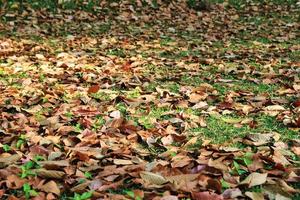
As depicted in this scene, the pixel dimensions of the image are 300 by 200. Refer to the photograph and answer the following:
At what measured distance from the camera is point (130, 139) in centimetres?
316

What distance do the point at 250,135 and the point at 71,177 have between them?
3.87 ft

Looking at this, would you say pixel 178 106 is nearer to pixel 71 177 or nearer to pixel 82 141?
pixel 82 141

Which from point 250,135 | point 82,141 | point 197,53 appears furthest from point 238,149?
point 197,53

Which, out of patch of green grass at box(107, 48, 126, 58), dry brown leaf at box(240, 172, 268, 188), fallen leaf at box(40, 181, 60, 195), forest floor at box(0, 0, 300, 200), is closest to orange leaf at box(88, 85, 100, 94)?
forest floor at box(0, 0, 300, 200)

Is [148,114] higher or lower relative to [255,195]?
lower

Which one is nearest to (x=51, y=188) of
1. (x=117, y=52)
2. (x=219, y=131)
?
(x=219, y=131)

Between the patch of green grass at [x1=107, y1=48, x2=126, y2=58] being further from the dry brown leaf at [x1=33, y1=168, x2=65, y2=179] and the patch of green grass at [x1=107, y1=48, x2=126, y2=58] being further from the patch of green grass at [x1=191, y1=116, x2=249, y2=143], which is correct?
the dry brown leaf at [x1=33, y1=168, x2=65, y2=179]

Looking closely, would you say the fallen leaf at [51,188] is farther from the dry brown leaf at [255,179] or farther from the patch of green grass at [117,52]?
the patch of green grass at [117,52]

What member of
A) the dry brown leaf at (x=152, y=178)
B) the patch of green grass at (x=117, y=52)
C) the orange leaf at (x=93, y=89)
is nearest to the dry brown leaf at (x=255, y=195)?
the dry brown leaf at (x=152, y=178)

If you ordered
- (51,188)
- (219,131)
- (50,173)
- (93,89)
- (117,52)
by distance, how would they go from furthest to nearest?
(117,52) < (93,89) < (219,131) < (50,173) < (51,188)

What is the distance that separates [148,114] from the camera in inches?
145

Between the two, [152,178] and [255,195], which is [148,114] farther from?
[255,195]

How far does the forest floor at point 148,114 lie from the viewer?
2529mm

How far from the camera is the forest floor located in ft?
8.30
